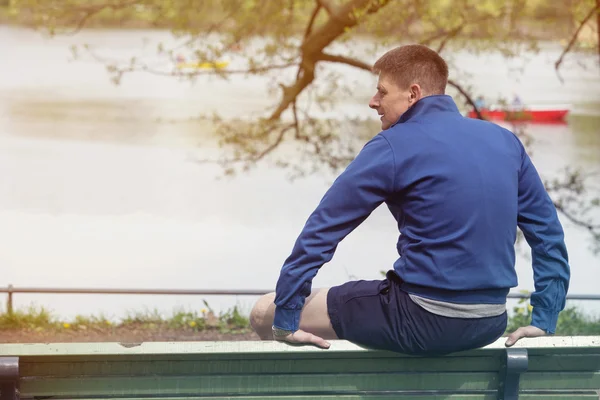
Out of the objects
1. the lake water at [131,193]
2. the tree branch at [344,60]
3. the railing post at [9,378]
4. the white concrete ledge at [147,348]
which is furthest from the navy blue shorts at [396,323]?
the tree branch at [344,60]

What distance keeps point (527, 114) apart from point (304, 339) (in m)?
3.65

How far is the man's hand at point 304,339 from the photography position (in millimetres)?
1794

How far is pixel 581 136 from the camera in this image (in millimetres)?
5203

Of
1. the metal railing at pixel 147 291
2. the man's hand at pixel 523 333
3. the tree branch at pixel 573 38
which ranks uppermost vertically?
the tree branch at pixel 573 38

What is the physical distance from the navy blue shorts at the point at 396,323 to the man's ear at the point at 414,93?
35 cm

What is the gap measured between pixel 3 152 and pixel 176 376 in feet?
11.3

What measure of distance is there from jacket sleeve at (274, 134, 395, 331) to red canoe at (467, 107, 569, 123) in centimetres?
347

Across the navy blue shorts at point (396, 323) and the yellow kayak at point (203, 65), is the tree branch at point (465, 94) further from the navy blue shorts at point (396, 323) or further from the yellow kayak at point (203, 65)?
the navy blue shorts at point (396, 323)

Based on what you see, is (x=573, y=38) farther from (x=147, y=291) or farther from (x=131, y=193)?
(x=147, y=291)

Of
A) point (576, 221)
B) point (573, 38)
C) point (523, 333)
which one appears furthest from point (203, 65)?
point (523, 333)

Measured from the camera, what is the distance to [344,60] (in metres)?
5.03

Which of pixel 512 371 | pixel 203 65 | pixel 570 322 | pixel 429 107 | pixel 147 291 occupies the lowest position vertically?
pixel 570 322

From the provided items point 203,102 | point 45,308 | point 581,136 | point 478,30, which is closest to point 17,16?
point 203,102

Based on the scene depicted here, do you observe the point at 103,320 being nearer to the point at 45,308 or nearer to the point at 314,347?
the point at 45,308
